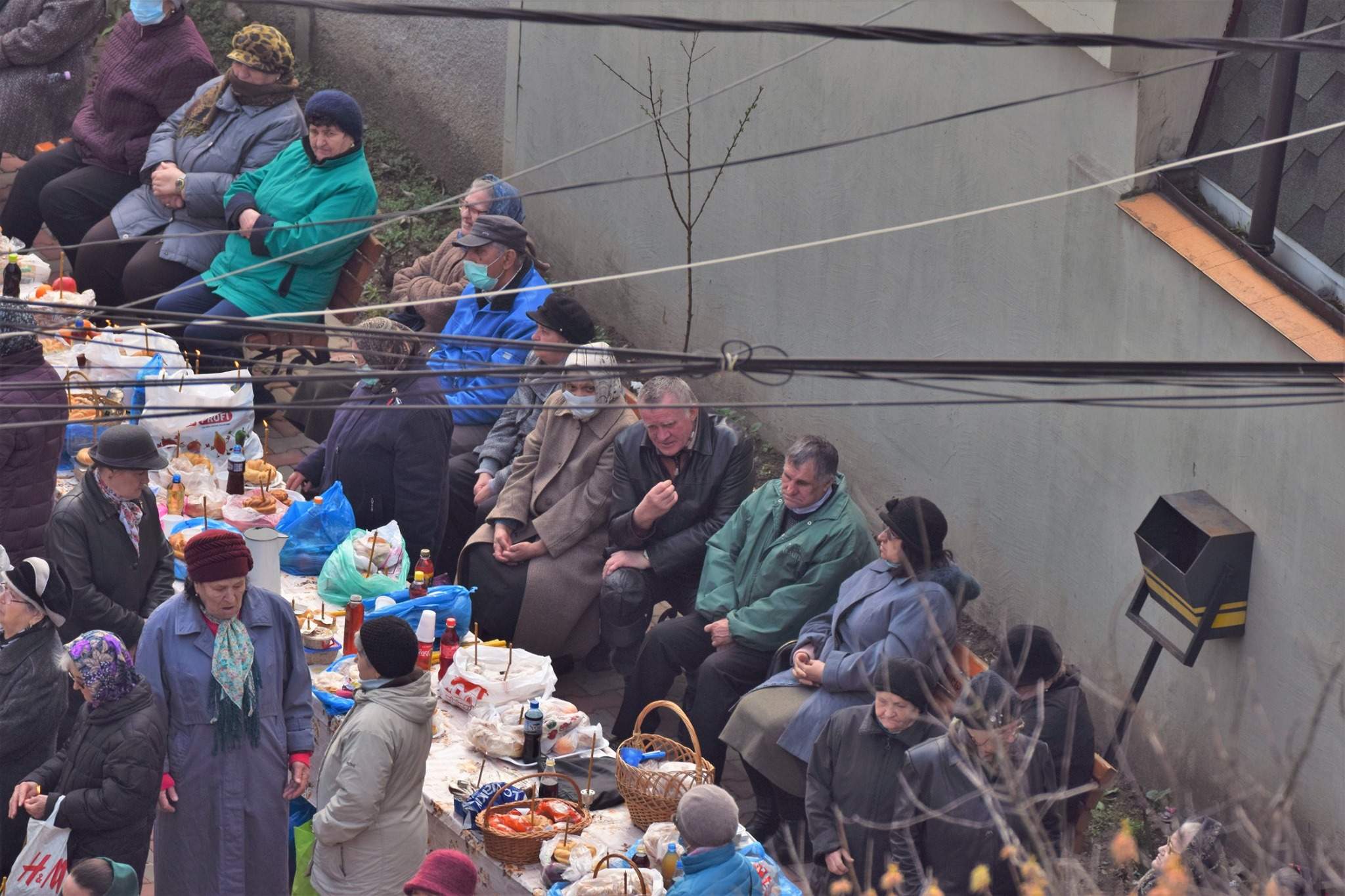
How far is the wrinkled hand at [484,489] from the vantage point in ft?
26.1

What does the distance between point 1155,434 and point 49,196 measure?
6903 mm

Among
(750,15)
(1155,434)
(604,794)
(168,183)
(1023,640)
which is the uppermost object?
(750,15)

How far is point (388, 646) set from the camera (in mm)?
5297

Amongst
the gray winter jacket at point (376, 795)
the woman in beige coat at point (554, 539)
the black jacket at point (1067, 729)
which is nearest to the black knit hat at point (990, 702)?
the black jacket at point (1067, 729)

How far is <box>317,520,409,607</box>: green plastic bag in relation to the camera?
6.55 m

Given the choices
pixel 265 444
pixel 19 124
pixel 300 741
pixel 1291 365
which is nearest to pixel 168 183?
pixel 265 444

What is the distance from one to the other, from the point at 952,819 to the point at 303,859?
229cm

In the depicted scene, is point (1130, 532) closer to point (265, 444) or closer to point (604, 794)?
point (604, 794)

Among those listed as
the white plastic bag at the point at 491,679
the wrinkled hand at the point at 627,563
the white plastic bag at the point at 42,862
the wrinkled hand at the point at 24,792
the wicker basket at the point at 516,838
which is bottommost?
the white plastic bag at the point at 42,862

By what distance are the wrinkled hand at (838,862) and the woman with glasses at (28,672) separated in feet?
8.92

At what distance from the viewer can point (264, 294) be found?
912 centimetres

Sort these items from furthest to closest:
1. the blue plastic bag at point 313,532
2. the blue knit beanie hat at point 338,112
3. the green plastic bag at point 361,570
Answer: the blue knit beanie hat at point 338,112 < the blue plastic bag at point 313,532 < the green plastic bag at point 361,570

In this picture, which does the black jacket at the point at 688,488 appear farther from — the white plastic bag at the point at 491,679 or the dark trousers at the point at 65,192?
the dark trousers at the point at 65,192

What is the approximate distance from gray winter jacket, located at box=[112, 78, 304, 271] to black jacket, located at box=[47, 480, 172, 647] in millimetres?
3444
